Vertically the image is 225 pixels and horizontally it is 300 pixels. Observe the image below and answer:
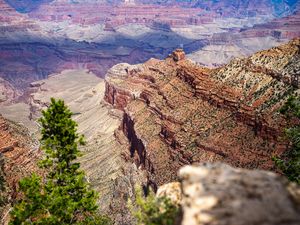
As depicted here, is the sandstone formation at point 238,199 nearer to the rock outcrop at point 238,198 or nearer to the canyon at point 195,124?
the rock outcrop at point 238,198

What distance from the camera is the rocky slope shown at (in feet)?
165

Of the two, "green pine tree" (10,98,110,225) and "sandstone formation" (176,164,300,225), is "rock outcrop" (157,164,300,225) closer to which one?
"sandstone formation" (176,164,300,225)

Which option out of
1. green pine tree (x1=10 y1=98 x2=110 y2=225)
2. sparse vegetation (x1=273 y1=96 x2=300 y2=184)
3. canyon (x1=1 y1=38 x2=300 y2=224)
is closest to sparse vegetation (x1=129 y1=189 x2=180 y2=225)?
green pine tree (x1=10 y1=98 x2=110 y2=225)

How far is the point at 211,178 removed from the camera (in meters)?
14.6

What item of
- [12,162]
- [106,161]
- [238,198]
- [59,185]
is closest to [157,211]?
[238,198]

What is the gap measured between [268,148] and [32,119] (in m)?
143

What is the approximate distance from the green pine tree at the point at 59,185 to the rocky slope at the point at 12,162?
728 inches

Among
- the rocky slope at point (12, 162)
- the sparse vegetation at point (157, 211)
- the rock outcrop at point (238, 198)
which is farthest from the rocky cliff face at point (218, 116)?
the rock outcrop at point (238, 198)

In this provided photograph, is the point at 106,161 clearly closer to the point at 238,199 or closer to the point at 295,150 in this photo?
the point at 295,150

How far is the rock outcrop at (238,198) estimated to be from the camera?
1279 centimetres

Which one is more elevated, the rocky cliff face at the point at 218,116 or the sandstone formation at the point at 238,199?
the sandstone formation at the point at 238,199

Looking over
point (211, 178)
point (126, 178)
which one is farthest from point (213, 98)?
point (211, 178)

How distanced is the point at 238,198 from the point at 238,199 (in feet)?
0.17

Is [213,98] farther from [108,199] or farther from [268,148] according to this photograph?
[108,199]
